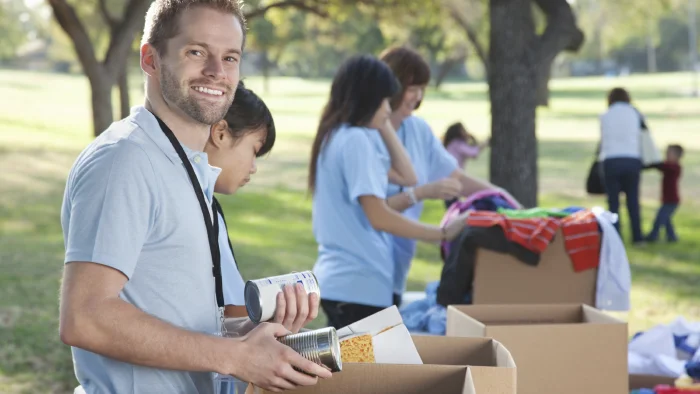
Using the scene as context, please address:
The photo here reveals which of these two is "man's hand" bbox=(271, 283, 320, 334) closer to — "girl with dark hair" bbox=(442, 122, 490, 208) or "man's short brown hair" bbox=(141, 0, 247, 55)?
"man's short brown hair" bbox=(141, 0, 247, 55)

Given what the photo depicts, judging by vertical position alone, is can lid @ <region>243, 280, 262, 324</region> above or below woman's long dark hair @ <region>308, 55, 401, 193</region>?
below

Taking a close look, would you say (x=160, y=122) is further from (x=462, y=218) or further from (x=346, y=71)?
(x=462, y=218)

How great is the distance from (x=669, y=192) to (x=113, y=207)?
1064 centimetres

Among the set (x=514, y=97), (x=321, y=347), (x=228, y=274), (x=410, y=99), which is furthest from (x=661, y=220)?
(x=321, y=347)

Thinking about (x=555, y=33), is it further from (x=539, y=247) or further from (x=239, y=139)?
(x=239, y=139)

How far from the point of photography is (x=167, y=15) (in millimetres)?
2025

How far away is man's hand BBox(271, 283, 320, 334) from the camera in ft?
6.42

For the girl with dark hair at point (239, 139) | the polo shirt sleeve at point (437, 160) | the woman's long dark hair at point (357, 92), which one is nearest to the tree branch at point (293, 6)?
the polo shirt sleeve at point (437, 160)

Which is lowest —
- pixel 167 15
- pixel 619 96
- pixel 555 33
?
pixel 619 96

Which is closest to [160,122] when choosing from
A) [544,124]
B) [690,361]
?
[690,361]

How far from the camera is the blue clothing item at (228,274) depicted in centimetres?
220

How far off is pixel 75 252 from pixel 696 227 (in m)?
12.7

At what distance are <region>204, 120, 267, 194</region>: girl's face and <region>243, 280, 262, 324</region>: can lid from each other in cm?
66

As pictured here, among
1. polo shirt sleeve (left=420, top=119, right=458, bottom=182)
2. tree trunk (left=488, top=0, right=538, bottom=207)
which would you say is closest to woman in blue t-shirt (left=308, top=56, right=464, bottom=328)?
polo shirt sleeve (left=420, top=119, right=458, bottom=182)
